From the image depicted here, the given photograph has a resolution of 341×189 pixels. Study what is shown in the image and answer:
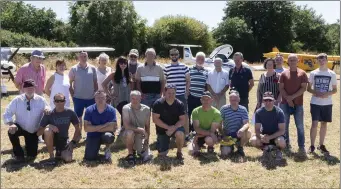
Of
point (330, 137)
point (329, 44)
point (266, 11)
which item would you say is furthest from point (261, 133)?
point (329, 44)

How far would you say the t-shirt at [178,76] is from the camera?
5.61 metres

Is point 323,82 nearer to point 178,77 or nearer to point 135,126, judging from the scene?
point 178,77

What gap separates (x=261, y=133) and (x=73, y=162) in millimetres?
2627

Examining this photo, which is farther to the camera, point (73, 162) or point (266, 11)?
point (266, 11)

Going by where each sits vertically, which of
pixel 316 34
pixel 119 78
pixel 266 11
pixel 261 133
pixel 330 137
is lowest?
pixel 330 137

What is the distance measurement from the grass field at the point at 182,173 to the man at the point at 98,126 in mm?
222

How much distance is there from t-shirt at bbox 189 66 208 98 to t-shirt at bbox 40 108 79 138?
79.3 inches

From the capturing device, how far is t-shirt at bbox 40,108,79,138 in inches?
188

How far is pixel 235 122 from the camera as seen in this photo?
5.24 m

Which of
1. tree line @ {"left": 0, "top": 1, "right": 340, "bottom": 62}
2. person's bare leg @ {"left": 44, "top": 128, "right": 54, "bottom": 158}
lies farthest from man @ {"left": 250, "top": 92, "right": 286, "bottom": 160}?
tree line @ {"left": 0, "top": 1, "right": 340, "bottom": 62}

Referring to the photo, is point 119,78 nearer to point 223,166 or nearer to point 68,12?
point 223,166

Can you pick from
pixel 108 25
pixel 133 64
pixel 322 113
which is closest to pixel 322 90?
pixel 322 113

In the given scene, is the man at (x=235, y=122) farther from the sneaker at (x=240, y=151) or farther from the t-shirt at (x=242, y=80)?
the t-shirt at (x=242, y=80)

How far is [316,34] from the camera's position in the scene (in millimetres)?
44125
